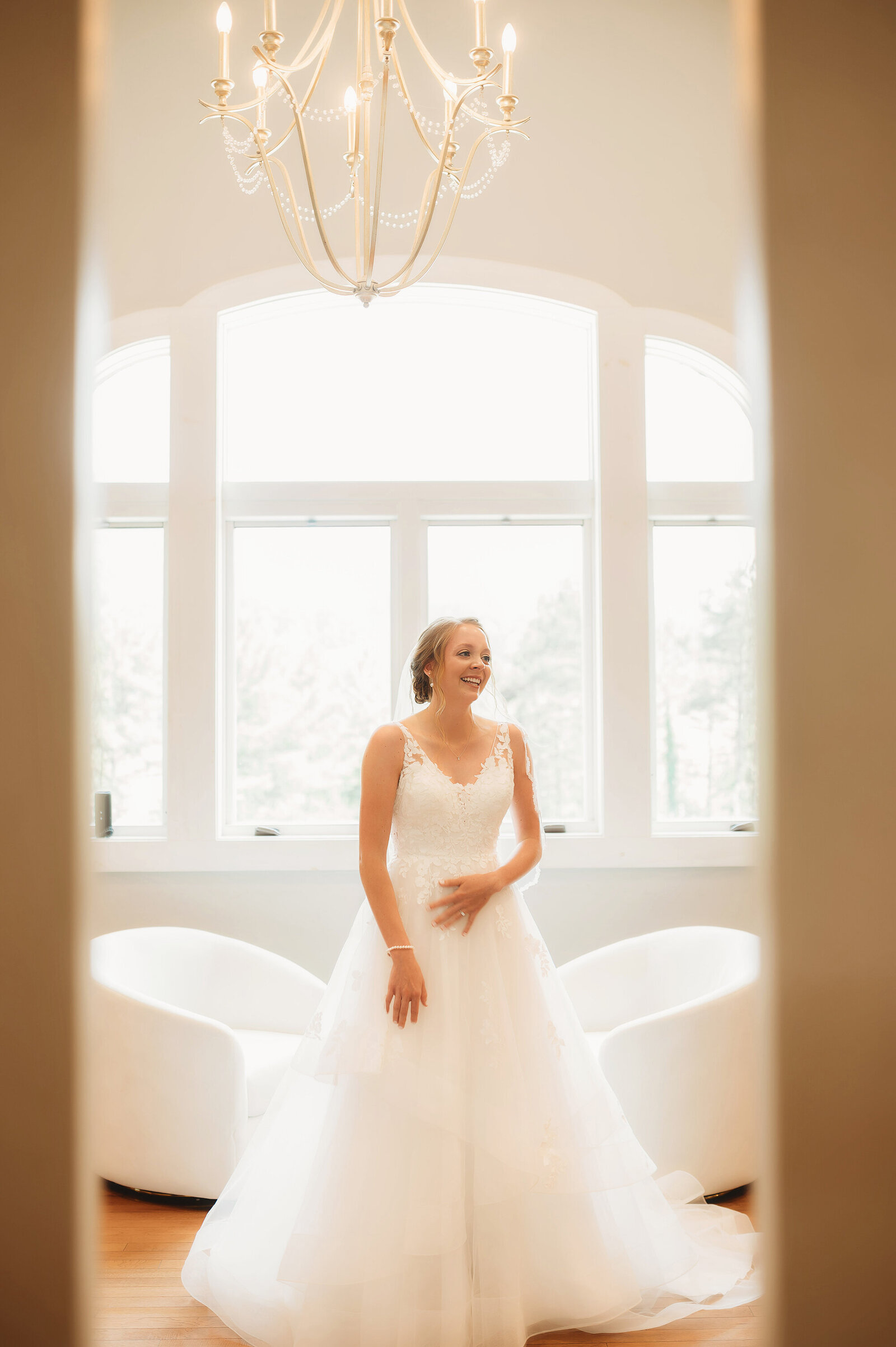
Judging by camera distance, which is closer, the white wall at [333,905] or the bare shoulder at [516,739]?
the bare shoulder at [516,739]

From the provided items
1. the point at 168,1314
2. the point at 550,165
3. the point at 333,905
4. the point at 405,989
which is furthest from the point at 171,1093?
the point at 550,165

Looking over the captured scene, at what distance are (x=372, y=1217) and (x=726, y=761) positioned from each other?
261 centimetres

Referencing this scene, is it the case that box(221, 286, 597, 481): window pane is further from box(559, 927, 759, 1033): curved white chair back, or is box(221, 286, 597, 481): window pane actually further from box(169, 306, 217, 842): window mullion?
box(559, 927, 759, 1033): curved white chair back

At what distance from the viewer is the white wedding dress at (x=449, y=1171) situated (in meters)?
1.87

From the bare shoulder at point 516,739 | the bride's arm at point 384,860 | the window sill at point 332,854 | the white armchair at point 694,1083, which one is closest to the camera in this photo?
the bride's arm at point 384,860

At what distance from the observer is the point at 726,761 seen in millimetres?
3965

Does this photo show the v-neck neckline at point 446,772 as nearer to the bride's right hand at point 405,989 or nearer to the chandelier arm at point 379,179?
the bride's right hand at point 405,989

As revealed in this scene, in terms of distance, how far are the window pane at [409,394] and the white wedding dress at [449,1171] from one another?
204 centimetres

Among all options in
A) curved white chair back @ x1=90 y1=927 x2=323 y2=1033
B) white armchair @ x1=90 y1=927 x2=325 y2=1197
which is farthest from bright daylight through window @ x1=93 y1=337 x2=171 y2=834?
white armchair @ x1=90 y1=927 x2=325 y2=1197

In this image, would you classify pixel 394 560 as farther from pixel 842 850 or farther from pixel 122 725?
pixel 842 850

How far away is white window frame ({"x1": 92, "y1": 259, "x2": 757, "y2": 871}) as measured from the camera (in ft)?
11.7

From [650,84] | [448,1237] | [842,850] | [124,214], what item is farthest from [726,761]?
[842,850]

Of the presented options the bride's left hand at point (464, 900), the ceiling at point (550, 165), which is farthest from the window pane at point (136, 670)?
the bride's left hand at point (464, 900)

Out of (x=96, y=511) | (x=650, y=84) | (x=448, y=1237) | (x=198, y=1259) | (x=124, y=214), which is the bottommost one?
(x=198, y=1259)
